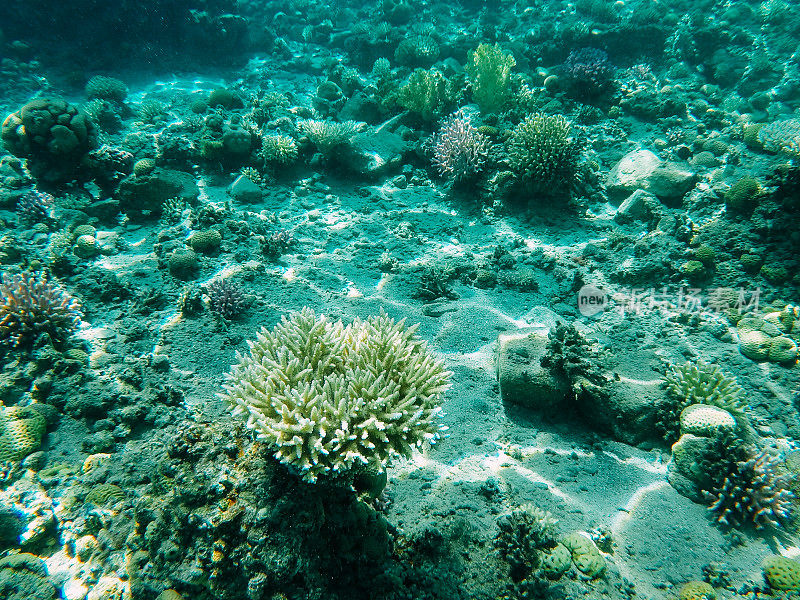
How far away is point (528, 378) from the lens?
4242 mm

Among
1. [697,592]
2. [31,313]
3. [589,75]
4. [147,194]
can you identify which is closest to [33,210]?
[147,194]

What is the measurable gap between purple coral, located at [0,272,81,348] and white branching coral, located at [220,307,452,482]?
369 cm

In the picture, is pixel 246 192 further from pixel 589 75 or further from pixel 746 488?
pixel 589 75

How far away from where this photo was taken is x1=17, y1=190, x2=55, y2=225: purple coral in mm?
7254

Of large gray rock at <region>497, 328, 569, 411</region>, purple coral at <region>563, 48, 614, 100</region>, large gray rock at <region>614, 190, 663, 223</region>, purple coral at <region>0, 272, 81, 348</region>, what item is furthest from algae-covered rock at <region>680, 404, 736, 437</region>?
purple coral at <region>563, 48, 614, 100</region>

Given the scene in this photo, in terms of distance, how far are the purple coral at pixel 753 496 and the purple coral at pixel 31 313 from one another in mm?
7698

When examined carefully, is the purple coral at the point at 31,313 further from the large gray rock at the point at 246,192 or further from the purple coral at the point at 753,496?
the purple coral at the point at 753,496

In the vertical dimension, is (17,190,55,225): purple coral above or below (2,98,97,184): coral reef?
below

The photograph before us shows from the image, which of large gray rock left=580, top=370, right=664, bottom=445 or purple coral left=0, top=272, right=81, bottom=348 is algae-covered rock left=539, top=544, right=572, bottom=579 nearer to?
large gray rock left=580, top=370, right=664, bottom=445

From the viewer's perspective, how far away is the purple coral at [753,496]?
337 centimetres

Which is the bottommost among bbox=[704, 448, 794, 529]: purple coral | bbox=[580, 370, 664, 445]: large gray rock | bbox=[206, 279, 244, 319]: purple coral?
bbox=[704, 448, 794, 529]: purple coral

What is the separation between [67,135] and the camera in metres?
7.54

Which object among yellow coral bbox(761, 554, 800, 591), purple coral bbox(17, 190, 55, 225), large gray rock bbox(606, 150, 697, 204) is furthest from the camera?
purple coral bbox(17, 190, 55, 225)

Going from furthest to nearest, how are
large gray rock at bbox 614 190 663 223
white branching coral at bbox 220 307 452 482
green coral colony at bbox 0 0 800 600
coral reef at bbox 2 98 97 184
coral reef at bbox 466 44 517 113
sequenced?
coral reef at bbox 466 44 517 113, coral reef at bbox 2 98 97 184, large gray rock at bbox 614 190 663 223, green coral colony at bbox 0 0 800 600, white branching coral at bbox 220 307 452 482
